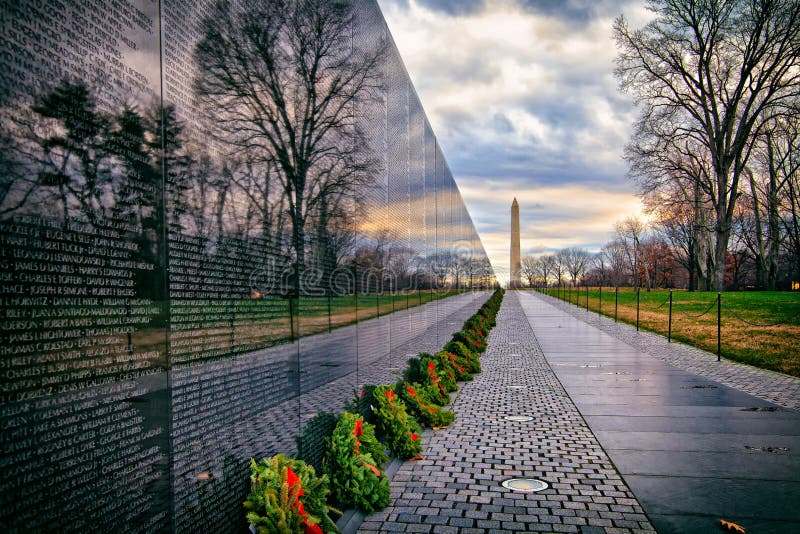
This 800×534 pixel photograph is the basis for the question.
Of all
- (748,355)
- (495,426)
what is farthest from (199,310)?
(748,355)

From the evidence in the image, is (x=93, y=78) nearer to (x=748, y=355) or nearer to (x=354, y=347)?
(x=354, y=347)

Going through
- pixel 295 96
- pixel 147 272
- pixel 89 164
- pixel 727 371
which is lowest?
pixel 727 371

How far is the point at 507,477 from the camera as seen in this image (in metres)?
5.10

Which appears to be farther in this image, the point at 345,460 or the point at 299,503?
the point at 345,460

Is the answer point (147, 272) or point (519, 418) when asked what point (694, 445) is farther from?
point (147, 272)

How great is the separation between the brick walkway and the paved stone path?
11.6ft

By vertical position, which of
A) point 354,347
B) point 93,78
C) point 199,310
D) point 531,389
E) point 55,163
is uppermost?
point 93,78

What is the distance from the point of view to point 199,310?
3.01 m

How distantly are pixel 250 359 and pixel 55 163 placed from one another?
1792 mm

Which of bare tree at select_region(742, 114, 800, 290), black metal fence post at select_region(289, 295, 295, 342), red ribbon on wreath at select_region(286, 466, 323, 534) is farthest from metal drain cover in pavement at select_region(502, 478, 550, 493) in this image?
bare tree at select_region(742, 114, 800, 290)

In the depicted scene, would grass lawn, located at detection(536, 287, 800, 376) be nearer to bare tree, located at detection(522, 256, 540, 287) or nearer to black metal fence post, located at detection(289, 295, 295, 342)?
black metal fence post, located at detection(289, 295, 295, 342)

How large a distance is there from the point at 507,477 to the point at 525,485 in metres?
0.25

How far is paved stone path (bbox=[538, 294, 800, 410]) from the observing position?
28.7 feet

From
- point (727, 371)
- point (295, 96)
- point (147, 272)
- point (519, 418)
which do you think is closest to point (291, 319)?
point (147, 272)
